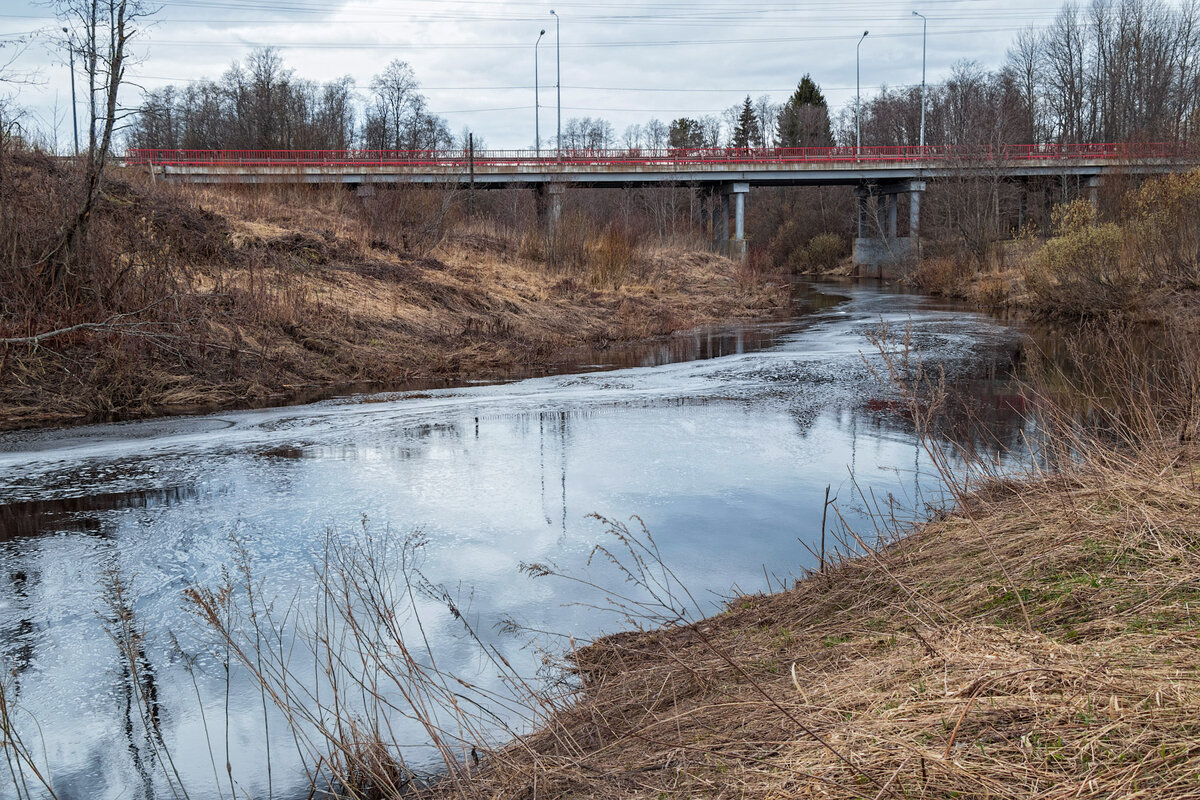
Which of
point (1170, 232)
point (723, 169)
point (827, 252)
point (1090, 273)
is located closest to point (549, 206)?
point (723, 169)

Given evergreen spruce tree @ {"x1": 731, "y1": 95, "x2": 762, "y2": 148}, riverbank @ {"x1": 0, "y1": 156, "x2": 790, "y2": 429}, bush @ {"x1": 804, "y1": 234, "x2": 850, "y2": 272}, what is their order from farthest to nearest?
evergreen spruce tree @ {"x1": 731, "y1": 95, "x2": 762, "y2": 148}, bush @ {"x1": 804, "y1": 234, "x2": 850, "y2": 272}, riverbank @ {"x1": 0, "y1": 156, "x2": 790, "y2": 429}

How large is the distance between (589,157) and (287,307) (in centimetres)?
3728

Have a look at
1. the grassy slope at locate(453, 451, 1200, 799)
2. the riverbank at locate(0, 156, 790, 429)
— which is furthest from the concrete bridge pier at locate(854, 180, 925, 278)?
the grassy slope at locate(453, 451, 1200, 799)

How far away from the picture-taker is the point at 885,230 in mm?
58125

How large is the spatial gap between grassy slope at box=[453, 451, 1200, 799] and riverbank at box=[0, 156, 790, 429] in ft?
30.3

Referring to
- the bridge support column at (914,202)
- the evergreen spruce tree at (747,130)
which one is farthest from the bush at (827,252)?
the evergreen spruce tree at (747,130)

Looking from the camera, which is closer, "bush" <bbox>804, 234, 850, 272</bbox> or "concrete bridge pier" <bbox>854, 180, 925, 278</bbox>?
"concrete bridge pier" <bbox>854, 180, 925, 278</bbox>

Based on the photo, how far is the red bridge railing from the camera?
136ft

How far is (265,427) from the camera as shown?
11070 millimetres

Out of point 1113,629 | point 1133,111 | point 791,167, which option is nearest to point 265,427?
point 1113,629

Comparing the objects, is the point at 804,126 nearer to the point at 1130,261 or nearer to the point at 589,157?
the point at 589,157

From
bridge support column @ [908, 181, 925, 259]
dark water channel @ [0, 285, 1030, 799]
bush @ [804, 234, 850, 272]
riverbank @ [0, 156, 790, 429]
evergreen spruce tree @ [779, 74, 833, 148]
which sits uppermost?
evergreen spruce tree @ [779, 74, 833, 148]

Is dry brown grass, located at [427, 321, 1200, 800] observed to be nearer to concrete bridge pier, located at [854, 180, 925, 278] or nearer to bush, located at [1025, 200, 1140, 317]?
bush, located at [1025, 200, 1140, 317]

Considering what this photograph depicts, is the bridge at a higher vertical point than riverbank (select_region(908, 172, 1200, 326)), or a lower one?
higher
